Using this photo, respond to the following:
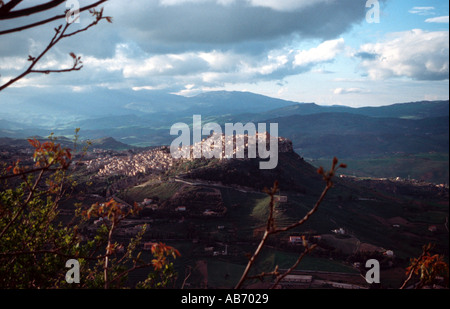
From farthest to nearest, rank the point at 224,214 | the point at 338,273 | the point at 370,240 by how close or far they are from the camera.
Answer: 1. the point at 224,214
2. the point at 370,240
3. the point at 338,273

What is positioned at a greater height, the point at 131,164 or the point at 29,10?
the point at 29,10

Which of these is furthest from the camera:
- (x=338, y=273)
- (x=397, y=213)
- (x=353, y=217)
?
(x=397, y=213)

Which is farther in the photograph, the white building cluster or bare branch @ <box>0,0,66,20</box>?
the white building cluster

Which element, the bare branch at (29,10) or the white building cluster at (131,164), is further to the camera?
the white building cluster at (131,164)

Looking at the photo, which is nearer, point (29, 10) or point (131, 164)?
point (29, 10)

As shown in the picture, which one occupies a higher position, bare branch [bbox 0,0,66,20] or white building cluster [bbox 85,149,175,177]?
bare branch [bbox 0,0,66,20]

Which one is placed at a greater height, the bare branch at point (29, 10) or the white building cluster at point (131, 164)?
the bare branch at point (29, 10)
